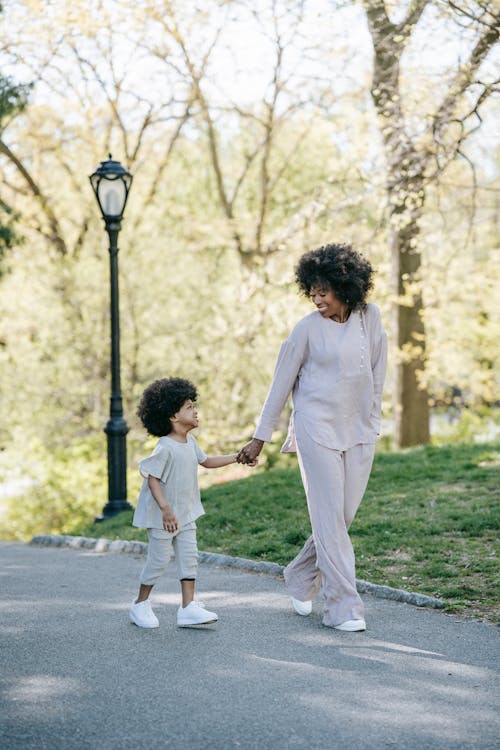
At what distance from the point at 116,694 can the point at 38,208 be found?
66.6 ft

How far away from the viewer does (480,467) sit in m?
10.8

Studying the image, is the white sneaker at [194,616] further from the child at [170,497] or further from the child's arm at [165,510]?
the child's arm at [165,510]

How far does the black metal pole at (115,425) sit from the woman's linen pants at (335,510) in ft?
19.7

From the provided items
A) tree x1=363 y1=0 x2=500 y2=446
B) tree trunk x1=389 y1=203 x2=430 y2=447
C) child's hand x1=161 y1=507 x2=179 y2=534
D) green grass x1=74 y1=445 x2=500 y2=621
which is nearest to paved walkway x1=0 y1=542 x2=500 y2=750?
child's hand x1=161 y1=507 x2=179 y2=534

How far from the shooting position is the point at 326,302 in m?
5.30

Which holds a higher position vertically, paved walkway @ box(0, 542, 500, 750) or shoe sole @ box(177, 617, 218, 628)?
shoe sole @ box(177, 617, 218, 628)

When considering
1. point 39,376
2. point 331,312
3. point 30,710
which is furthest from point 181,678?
point 39,376

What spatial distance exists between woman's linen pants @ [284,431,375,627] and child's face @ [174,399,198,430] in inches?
24.9

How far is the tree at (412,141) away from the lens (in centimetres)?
1032

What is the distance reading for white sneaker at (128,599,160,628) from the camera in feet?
17.4

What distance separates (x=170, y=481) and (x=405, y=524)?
3.29 metres

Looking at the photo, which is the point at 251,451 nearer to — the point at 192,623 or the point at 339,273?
the point at 192,623

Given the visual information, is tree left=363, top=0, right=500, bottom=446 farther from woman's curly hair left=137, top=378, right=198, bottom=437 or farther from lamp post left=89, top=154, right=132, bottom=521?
woman's curly hair left=137, top=378, right=198, bottom=437

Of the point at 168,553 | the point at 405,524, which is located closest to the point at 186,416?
the point at 168,553
